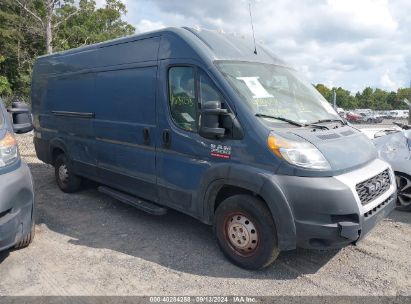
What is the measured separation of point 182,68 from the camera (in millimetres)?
4227

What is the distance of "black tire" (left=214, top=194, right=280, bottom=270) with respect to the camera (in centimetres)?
358

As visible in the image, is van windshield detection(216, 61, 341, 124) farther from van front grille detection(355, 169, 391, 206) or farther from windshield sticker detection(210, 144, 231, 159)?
van front grille detection(355, 169, 391, 206)

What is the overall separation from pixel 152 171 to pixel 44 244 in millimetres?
1518

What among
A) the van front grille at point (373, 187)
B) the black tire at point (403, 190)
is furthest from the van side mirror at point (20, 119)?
the black tire at point (403, 190)

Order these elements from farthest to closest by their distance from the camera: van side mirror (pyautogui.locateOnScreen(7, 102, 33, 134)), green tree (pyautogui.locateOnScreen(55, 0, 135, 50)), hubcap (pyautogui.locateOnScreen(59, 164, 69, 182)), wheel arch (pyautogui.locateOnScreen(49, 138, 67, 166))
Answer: green tree (pyautogui.locateOnScreen(55, 0, 135, 50))
hubcap (pyautogui.locateOnScreen(59, 164, 69, 182))
wheel arch (pyautogui.locateOnScreen(49, 138, 67, 166))
van side mirror (pyautogui.locateOnScreen(7, 102, 33, 134))

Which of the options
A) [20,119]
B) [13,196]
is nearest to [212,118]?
[13,196]

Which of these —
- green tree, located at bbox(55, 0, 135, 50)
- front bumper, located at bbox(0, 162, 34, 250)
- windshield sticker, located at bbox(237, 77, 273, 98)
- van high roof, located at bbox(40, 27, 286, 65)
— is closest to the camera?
front bumper, located at bbox(0, 162, 34, 250)

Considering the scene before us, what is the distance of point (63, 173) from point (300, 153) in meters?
4.69

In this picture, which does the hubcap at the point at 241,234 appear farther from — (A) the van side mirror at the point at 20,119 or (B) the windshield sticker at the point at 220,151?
(A) the van side mirror at the point at 20,119

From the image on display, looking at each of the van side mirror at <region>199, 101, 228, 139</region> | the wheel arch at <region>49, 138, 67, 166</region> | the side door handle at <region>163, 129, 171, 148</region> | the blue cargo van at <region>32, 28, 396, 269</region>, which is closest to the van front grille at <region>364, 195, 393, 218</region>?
the blue cargo van at <region>32, 28, 396, 269</region>

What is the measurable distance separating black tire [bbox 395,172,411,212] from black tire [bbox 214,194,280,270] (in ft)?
9.64

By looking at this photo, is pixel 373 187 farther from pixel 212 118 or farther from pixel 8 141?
pixel 8 141

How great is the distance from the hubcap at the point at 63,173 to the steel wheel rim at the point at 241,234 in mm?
3746

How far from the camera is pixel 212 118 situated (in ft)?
12.0
